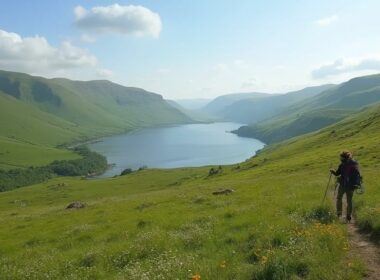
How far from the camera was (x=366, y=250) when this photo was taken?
14.2 meters

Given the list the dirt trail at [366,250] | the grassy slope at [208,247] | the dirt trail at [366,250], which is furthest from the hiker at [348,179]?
the dirt trail at [366,250]

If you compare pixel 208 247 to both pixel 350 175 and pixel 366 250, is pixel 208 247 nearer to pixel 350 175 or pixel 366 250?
pixel 366 250

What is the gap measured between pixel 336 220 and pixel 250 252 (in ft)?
19.1

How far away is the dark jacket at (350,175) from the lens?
20.3 m

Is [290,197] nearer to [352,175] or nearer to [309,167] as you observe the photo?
[352,175]

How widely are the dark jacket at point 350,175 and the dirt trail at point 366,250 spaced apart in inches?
117

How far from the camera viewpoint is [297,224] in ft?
55.5

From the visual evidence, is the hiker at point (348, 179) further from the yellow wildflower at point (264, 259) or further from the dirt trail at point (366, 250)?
the yellow wildflower at point (264, 259)

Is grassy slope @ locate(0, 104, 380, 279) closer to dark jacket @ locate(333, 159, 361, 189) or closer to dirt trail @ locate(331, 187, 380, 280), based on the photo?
dirt trail @ locate(331, 187, 380, 280)

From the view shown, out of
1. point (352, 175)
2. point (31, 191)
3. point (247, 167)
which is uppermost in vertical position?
point (352, 175)

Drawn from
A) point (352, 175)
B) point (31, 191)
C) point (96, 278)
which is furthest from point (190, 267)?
point (31, 191)

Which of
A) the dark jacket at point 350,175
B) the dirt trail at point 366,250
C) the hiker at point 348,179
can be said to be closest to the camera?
the dirt trail at point 366,250

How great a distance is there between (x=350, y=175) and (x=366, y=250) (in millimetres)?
6821

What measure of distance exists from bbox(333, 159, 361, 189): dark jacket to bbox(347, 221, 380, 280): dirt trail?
9.72ft
